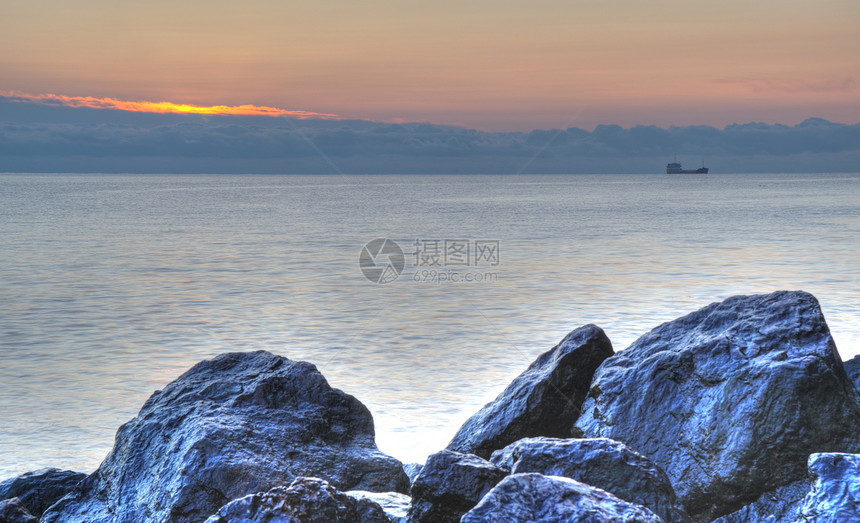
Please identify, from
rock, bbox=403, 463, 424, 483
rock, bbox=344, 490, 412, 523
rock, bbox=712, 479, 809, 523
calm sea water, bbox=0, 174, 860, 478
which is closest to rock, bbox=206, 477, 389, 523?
rock, bbox=344, 490, 412, 523

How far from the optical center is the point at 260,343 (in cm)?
1448

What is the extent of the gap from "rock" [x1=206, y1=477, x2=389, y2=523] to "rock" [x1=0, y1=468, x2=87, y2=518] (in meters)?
3.34

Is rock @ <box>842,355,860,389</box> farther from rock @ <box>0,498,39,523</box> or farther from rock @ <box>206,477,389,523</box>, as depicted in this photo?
rock @ <box>0,498,39,523</box>

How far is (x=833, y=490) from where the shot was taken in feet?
13.5

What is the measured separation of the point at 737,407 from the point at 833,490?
1154mm

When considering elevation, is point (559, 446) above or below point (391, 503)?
above

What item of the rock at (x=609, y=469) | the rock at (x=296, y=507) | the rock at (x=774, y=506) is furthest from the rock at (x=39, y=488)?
the rock at (x=774, y=506)

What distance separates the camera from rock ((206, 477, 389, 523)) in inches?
155

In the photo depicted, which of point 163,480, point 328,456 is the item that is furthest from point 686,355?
point 163,480

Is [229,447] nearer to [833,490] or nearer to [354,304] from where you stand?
[833,490]

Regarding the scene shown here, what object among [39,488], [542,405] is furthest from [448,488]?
[39,488]

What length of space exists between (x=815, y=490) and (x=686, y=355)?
1.59 meters

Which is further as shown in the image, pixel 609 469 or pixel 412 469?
pixel 412 469

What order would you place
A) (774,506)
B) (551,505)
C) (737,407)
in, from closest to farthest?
(551,505) < (774,506) < (737,407)
